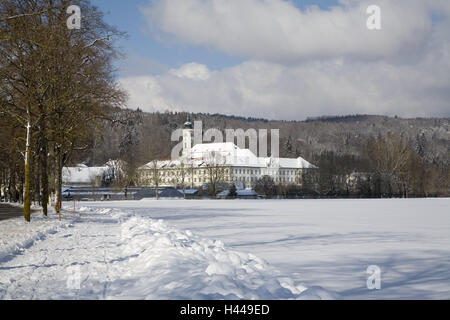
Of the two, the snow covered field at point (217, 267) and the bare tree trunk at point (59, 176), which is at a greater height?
the bare tree trunk at point (59, 176)

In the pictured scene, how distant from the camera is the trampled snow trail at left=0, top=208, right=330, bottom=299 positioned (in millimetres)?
7852

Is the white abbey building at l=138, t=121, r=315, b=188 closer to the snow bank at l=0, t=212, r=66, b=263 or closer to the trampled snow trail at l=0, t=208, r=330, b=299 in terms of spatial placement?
the snow bank at l=0, t=212, r=66, b=263

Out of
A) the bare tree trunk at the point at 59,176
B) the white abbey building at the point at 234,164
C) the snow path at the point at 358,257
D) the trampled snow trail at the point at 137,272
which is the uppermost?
the white abbey building at the point at 234,164

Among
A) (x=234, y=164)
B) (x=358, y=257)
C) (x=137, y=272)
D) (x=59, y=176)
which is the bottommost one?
(x=358, y=257)

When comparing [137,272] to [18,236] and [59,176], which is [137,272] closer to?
[18,236]

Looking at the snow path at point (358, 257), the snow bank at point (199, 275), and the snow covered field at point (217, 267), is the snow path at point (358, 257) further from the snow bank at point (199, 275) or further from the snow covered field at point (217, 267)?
the snow bank at point (199, 275)

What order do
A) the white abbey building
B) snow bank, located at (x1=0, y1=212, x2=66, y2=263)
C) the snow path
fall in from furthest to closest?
the white abbey building → snow bank, located at (x1=0, y1=212, x2=66, y2=263) → the snow path

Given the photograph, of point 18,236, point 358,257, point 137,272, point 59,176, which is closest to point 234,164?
point 59,176

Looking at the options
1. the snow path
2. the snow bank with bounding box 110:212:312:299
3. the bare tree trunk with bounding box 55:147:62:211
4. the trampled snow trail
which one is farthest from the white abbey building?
the snow bank with bounding box 110:212:312:299

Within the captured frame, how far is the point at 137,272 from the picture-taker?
9.70 m

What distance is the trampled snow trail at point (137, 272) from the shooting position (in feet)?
25.8

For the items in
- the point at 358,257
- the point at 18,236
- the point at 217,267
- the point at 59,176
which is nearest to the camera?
the point at 217,267

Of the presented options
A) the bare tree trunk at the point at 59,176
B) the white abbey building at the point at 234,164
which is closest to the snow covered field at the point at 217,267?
the bare tree trunk at the point at 59,176
